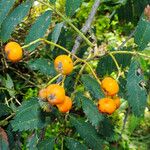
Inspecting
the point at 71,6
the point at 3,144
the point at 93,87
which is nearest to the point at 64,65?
the point at 93,87

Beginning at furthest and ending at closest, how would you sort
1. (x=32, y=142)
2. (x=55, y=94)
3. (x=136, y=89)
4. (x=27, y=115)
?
1. (x=32, y=142)
2. (x=27, y=115)
3. (x=136, y=89)
4. (x=55, y=94)

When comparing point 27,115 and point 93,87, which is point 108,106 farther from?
point 27,115

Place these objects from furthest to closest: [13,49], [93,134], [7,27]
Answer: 1. [93,134]
2. [7,27]
3. [13,49]

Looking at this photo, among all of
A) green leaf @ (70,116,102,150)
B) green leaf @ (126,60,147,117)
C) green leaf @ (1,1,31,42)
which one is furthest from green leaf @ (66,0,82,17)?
green leaf @ (70,116,102,150)

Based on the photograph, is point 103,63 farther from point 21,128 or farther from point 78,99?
point 21,128

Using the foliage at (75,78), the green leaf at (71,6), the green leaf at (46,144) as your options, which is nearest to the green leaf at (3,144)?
the foliage at (75,78)

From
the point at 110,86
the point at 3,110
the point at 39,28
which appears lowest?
the point at 3,110

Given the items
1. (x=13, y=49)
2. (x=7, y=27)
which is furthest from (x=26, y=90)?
(x=13, y=49)

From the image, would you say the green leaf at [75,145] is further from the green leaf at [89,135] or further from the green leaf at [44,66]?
the green leaf at [44,66]
